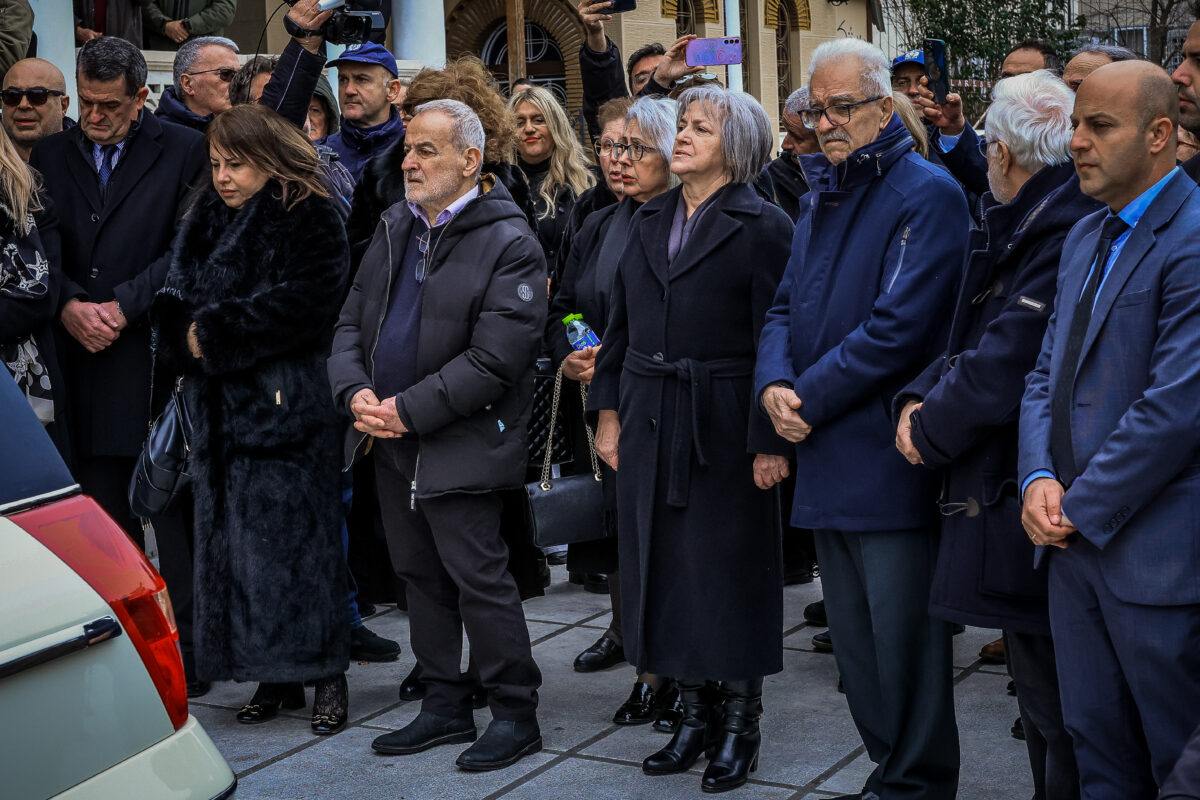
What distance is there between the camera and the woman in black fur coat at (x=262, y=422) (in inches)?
195

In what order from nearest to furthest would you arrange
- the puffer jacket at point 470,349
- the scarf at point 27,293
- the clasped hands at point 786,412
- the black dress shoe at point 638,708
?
the clasped hands at point 786,412 < the puffer jacket at point 470,349 < the black dress shoe at point 638,708 < the scarf at point 27,293

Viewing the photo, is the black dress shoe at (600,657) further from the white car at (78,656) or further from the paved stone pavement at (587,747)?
the white car at (78,656)

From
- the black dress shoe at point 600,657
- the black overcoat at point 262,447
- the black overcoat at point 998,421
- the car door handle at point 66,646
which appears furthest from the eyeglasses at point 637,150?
the car door handle at point 66,646

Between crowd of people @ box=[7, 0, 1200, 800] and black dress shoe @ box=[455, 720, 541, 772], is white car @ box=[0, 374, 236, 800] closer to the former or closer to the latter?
crowd of people @ box=[7, 0, 1200, 800]

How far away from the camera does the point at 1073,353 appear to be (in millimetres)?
3223

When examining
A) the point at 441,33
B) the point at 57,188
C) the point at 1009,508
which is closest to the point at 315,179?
the point at 57,188

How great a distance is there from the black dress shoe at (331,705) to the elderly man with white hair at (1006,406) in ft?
7.57

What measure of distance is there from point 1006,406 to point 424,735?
230cm

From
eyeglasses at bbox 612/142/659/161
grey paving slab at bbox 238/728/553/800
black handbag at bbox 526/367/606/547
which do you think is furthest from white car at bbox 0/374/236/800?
eyeglasses at bbox 612/142/659/161

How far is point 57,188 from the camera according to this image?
562cm

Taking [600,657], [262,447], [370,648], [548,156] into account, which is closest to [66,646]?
[262,447]

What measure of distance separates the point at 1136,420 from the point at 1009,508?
1.67 feet

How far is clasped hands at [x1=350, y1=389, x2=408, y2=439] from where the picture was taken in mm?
4570

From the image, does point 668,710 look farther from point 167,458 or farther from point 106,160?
point 106,160
